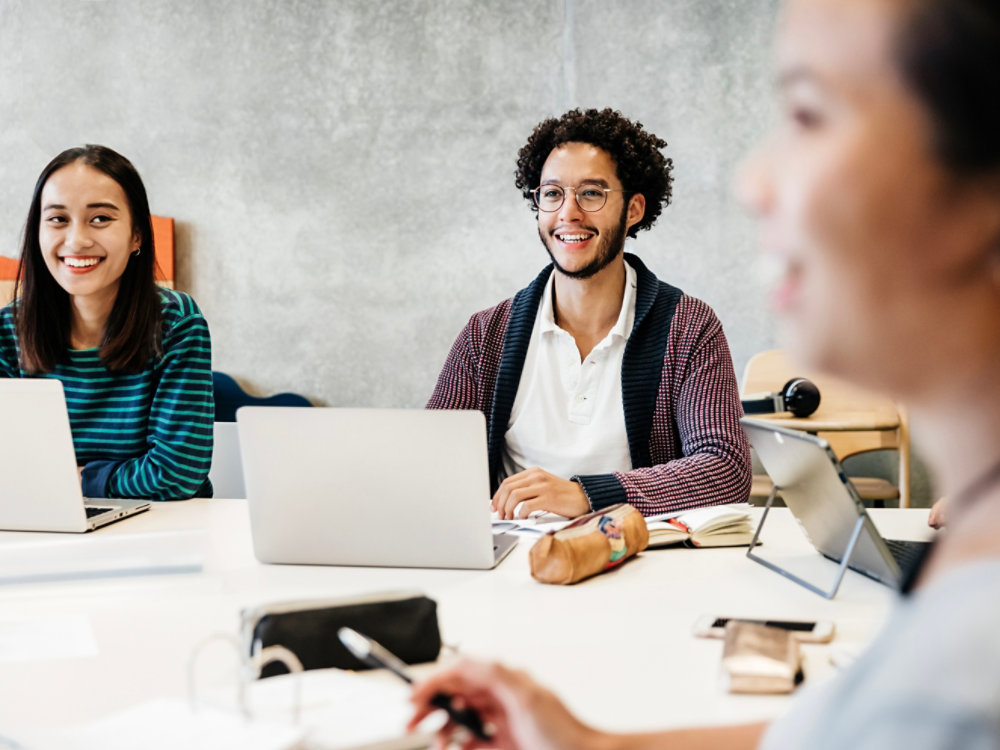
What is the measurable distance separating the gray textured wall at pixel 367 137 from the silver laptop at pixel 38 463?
2.37 meters

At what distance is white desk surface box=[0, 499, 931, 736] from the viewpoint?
3.13 feet

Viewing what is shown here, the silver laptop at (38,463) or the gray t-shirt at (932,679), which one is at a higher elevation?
the gray t-shirt at (932,679)

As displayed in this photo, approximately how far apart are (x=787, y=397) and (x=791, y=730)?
2793 mm

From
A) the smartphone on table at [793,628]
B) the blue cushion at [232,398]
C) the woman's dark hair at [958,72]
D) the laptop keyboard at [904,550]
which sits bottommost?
the blue cushion at [232,398]

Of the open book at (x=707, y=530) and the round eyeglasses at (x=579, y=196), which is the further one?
the round eyeglasses at (x=579, y=196)

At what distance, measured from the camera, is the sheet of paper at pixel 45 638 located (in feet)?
3.60

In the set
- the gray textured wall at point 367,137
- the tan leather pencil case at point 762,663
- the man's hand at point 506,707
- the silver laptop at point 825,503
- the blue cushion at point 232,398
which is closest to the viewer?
the man's hand at point 506,707

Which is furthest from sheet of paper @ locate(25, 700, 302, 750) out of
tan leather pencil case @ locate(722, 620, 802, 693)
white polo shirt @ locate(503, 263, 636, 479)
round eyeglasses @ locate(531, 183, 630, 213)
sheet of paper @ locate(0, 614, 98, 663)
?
round eyeglasses @ locate(531, 183, 630, 213)

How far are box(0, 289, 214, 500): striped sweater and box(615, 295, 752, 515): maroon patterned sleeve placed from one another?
87cm

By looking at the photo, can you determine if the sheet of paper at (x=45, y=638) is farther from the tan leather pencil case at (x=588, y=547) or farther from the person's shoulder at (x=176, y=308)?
the person's shoulder at (x=176, y=308)

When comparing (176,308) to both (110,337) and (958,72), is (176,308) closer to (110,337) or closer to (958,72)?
(110,337)

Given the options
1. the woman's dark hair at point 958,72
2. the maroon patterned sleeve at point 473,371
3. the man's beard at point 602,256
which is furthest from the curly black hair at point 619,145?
Answer: the woman's dark hair at point 958,72

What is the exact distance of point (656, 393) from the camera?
82.2 inches

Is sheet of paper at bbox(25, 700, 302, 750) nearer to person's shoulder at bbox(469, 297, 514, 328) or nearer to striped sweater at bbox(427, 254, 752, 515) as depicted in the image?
striped sweater at bbox(427, 254, 752, 515)
